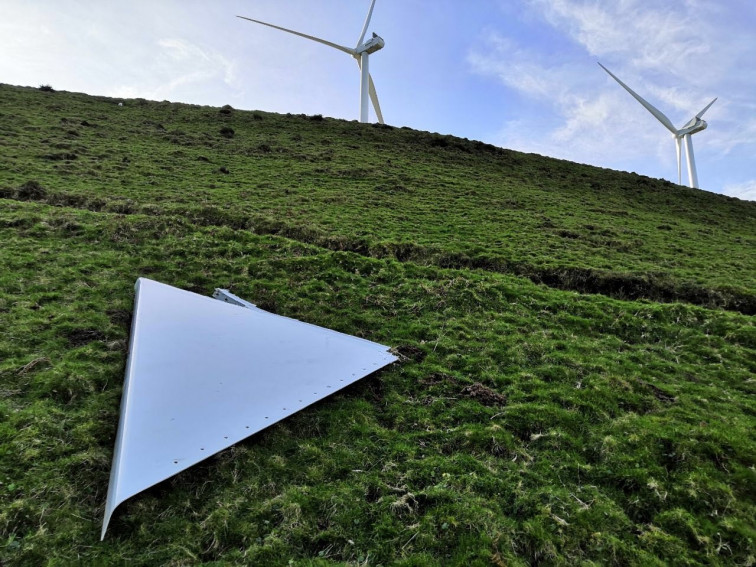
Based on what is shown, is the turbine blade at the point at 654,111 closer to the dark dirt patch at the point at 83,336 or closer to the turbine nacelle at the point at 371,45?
the turbine nacelle at the point at 371,45

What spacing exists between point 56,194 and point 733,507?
76.3 ft

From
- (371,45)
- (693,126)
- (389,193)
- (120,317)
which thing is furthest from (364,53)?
(120,317)

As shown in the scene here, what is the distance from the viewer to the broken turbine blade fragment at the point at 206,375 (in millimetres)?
4910

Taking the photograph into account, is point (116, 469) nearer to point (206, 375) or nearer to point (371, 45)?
point (206, 375)

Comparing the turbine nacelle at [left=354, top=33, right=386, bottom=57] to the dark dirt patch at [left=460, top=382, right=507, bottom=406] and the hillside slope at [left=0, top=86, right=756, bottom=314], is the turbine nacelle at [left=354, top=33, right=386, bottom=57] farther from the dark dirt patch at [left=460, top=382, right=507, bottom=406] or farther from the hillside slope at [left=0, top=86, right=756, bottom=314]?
the dark dirt patch at [left=460, top=382, right=507, bottom=406]

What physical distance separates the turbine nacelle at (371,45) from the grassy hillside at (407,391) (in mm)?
36647

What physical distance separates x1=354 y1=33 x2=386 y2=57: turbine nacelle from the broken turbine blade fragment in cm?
4970

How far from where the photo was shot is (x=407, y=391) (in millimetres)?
7555

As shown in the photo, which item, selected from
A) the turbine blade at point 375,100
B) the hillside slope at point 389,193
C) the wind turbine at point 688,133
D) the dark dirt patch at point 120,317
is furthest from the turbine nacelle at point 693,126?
the dark dirt patch at point 120,317

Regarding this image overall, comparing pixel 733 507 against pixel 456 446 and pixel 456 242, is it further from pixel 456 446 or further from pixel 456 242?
pixel 456 242

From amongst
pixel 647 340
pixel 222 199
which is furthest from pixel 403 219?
pixel 647 340

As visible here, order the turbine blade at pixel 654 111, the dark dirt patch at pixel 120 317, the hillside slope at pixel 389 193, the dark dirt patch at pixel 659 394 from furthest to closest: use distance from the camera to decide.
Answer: the turbine blade at pixel 654 111 → the hillside slope at pixel 389 193 → the dark dirt patch at pixel 120 317 → the dark dirt patch at pixel 659 394

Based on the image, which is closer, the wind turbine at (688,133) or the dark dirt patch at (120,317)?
the dark dirt patch at (120,317)

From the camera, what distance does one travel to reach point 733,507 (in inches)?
196
